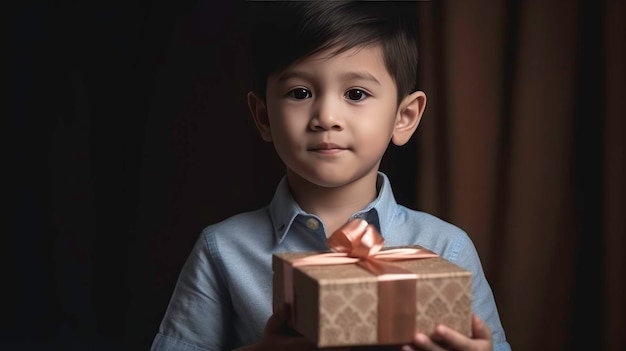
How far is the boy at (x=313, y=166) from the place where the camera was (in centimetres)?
136

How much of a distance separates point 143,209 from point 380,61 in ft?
2.98

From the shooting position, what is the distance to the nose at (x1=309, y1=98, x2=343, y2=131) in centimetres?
134

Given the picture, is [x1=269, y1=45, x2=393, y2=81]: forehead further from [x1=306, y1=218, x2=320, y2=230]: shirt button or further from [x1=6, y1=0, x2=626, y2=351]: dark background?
[x1=6, y1=0, x2=626, y2=351]: dark background

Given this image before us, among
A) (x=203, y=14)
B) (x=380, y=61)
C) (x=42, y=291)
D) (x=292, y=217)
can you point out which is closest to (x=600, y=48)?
(x=380, y=61)

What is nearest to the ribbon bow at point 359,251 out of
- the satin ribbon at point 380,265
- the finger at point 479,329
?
the satin ribbon at point 380,265

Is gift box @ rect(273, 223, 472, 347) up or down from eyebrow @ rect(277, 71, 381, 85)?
down

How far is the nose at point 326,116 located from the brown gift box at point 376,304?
24cm

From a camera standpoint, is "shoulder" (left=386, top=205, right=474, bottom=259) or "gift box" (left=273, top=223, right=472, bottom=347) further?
"shoulder" (left=386, top=205, right=474, bottom=259)

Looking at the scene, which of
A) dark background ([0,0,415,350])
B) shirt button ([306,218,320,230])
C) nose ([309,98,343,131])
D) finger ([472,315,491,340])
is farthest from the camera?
dark background ([0,0,415,350])

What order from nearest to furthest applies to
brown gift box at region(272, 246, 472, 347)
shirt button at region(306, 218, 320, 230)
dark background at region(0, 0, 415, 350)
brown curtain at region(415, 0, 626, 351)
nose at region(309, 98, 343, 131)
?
brown gift box at region(272, 246, 472, 347)
nose at region(309, 98, 343, 131)
shirt button at region(306, 218, 320, 230)
brown curtain at region(415, 0, 626, 351)
dark background at region(0, 0, 415, 350)

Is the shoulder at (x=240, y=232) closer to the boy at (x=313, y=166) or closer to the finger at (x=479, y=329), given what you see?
the boy at (x=313, y=166)

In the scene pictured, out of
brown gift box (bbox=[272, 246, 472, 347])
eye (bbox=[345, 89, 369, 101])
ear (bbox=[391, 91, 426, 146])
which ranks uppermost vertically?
eye (bbox=[345, 89, 369, 101])

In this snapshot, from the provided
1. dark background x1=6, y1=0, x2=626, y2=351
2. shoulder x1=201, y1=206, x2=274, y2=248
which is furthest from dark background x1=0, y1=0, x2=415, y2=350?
shoulder x1=201, y1=206, x2=274, y2=248

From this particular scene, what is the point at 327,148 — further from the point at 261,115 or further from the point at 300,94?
the point at 261,115
